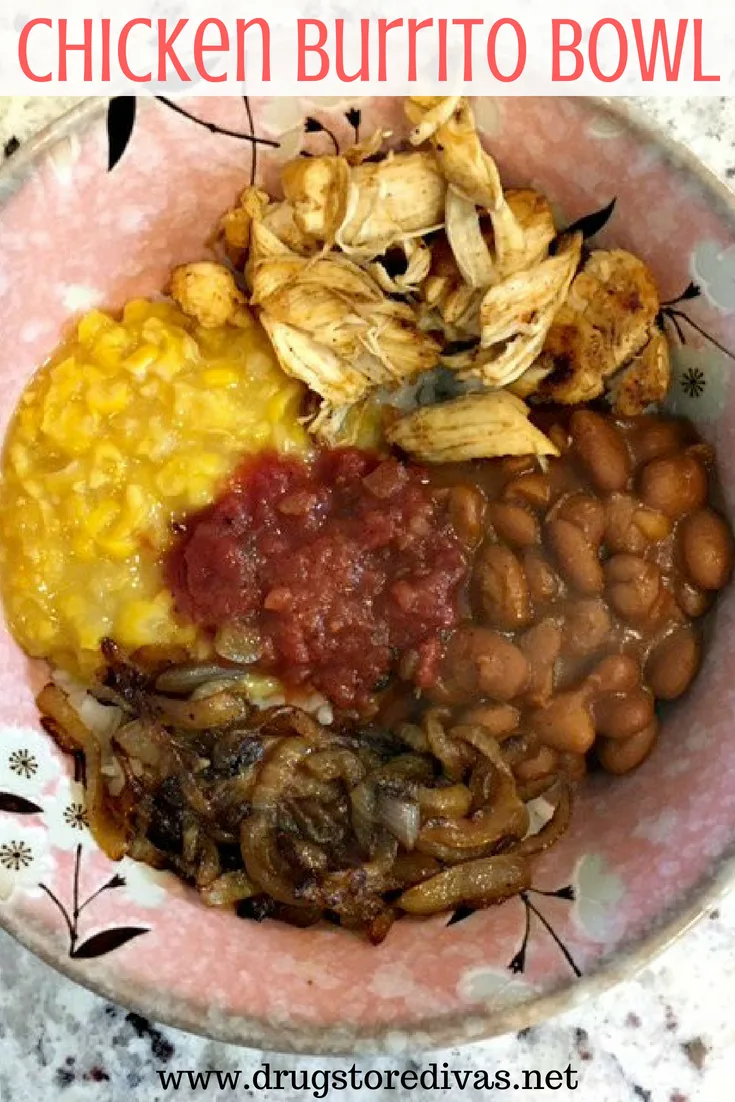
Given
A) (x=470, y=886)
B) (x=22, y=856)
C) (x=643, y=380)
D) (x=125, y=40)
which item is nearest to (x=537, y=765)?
(x=470, y=886)

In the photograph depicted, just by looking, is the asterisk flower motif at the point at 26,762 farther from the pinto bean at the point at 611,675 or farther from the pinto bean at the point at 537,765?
the pinto bean at the point at 611,675

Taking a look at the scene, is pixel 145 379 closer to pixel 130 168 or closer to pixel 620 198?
pixel 130 168

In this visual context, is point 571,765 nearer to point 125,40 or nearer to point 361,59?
point 361,59

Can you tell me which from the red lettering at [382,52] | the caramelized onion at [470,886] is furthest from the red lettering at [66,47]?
the caramelized onion at [470,886]

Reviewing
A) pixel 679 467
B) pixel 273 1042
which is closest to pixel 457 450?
pixel 679 467

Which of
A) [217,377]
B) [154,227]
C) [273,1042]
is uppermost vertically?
[154,227]
